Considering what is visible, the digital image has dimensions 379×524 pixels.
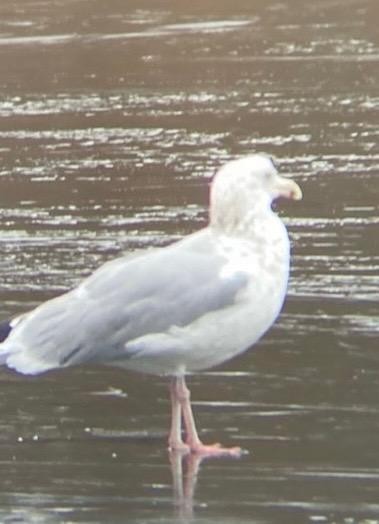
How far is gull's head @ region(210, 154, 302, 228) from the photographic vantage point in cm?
786

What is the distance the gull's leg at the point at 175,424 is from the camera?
7.55 meters

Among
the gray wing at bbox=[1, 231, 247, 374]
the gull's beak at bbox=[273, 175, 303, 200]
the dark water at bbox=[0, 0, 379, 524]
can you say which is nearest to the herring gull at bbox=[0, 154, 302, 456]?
the gray wing at bbox=[1, 231, 247, 374]

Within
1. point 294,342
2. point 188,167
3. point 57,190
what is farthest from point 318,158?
point 294,342

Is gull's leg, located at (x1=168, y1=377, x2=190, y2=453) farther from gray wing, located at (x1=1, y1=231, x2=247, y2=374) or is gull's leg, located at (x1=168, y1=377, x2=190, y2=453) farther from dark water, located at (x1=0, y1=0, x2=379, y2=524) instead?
gray wing, located at (x1=1, y1=231, x2=247, y2=374)

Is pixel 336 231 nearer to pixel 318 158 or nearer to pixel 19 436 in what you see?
pixel 318 158

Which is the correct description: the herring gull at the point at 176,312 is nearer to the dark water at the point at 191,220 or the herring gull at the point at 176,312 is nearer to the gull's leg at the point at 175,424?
the gull's leg at the point at 175,424

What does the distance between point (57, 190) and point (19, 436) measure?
5546 mm

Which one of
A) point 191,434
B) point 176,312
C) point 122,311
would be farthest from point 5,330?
point 191,434

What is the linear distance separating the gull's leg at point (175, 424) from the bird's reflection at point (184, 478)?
1.4 inches

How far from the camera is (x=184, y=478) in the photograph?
7219mm

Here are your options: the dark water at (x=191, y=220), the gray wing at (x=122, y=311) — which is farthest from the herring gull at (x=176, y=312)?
the dark water at (x=191, y=220)

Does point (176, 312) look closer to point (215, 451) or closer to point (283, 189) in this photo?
point (215, 451)

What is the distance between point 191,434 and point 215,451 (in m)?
0.22

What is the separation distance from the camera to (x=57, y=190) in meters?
13.1
